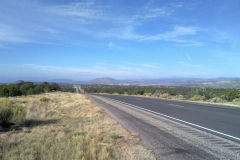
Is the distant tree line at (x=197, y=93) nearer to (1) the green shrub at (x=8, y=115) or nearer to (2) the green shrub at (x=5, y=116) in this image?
(1) the green shrub at (x=8, y=115)

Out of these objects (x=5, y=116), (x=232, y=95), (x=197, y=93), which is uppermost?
(x=5, y=116)

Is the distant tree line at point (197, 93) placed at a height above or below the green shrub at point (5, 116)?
below

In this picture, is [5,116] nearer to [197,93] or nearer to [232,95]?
[232,95]

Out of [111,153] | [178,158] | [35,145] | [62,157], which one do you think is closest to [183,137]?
[178,158]

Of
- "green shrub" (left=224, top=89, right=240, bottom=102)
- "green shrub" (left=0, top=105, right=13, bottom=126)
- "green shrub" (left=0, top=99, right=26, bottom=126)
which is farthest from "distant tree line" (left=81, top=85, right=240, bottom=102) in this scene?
"green shrub" (left=0, top=105, right=13, bottom=126)

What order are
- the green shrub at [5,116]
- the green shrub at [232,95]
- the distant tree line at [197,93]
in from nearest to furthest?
the green shrub at [5,116] → the green shrub at [232,95] → the distant tree line at [197,93]

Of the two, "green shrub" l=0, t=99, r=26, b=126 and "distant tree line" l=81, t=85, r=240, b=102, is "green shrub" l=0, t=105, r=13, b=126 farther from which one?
"distant tree line" l=81, t=85, r=240, b=102

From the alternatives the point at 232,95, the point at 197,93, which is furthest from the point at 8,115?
the point at 197,93

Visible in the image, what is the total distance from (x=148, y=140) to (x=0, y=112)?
785cm

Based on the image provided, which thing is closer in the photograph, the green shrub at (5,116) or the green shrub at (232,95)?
the green shrub at (5,116)

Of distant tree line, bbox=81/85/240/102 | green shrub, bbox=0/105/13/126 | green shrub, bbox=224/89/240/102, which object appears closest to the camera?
green shrub, bbox=0/105/13/126

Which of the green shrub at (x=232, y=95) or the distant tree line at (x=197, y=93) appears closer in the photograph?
the green shrub at (x=232, y=95)

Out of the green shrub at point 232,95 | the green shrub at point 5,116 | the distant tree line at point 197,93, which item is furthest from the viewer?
the distant tree line at point 197,93

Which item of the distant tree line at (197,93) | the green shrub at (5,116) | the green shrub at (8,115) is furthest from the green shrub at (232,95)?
the green shrub at (5,116)
